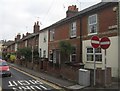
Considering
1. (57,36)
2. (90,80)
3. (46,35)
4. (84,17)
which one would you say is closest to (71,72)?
(90,80)

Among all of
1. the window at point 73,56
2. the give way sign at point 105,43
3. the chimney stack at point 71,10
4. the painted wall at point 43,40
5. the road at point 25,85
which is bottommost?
the road at point 25,85

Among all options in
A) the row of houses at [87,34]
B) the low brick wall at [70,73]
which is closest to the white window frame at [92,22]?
the row of houses at [87,34]

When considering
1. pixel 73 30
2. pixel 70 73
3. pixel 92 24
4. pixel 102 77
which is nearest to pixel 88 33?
pixel 92 24

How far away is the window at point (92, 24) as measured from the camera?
843 inches

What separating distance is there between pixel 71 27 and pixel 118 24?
940 centimetres

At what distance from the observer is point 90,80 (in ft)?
50.2

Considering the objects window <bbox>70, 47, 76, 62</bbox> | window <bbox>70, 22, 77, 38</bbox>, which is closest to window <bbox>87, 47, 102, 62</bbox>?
window <bbox>70, 47, 76, 62</bbox>

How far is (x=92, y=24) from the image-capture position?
21.9 metres

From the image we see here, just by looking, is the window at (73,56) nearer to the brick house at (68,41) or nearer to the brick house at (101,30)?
the brick house at (68,41)

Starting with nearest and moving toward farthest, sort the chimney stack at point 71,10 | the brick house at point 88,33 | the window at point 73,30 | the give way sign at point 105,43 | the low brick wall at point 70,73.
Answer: the give way sign at point 105,43, the low brick wall at point 70,73, the brick house at point 88,33, the window at point 73,30, the chimney stack at point 71,10

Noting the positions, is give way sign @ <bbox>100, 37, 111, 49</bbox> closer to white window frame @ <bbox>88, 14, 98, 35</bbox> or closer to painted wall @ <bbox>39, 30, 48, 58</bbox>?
white window frame @ <bbox>88, 14, 98, 35</bbox>

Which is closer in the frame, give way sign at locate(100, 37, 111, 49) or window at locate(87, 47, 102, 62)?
give way sign at locate(100, 37, 111, 49)

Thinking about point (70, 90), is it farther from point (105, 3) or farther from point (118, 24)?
point (105, 3)

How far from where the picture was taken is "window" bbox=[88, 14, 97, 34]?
2140 centimetres
